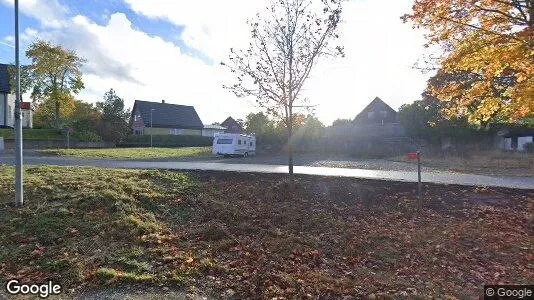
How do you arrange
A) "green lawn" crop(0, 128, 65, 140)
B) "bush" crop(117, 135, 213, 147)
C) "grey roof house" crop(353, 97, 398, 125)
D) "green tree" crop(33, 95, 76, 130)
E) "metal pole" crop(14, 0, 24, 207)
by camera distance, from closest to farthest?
"metal pole" crop(14, 0, 24, 207), "green lawn" crop(0, 128, 65, 140), "green tree" crop(33, 95, 76, 130), "bush" crop(117, 135, 213, 147), "grey roof house" crop(353, 97, 398, 125)

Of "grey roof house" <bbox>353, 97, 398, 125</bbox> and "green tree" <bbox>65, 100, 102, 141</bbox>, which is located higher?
"grey roof house" <bbox>353, 97, 398, 125</bbox>

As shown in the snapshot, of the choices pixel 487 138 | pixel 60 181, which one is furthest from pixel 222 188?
pixel 487 138

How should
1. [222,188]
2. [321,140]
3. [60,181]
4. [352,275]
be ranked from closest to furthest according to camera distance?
[352,275] < [60,181] < [222,188] < [321,140]

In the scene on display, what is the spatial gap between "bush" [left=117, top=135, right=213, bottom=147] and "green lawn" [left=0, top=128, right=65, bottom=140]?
6.66 metres

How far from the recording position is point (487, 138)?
34.4 metres

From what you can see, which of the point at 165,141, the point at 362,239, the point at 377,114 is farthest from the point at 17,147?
the point at 377,114

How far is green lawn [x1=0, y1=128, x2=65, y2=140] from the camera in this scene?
112ft

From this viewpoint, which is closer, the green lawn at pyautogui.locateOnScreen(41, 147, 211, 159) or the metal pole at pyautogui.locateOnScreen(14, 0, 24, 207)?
the metal pole at pyautogui.locateOnScreen(14, 0, 24, 207)

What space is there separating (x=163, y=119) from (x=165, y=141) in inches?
506

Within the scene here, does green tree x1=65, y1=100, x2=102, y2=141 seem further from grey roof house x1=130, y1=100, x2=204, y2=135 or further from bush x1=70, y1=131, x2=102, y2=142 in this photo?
grey roof house x1=130, y1=100, x2=204, y2=135

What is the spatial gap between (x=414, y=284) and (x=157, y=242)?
407 centimetres

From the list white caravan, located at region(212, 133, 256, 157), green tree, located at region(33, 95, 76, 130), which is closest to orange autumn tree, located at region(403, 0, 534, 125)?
white caravan, located at region(212, 133, 256, 157)

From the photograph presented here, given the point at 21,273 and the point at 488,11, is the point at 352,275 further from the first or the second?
the point at 488,11

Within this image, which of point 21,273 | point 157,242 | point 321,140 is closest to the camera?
point 21,273
